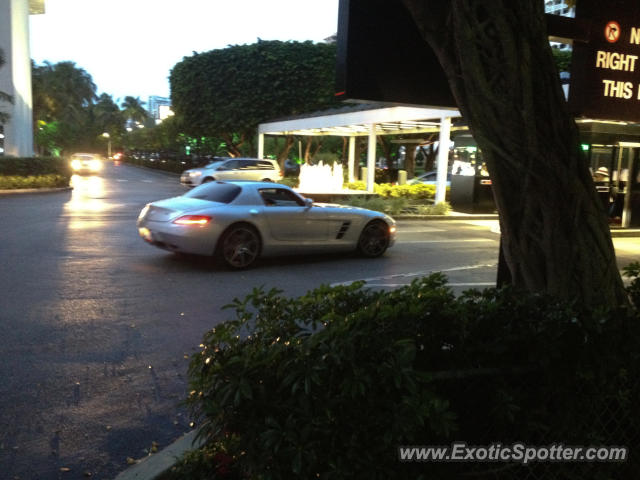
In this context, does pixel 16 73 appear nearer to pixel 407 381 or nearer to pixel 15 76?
pixel 15 76

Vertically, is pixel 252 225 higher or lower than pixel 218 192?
lower

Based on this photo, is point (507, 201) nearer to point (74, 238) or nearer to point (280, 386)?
point (280, 386)

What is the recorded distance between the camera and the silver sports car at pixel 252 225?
30.1 ft

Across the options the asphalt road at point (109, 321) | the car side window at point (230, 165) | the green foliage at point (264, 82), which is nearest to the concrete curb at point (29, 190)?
the car side window at point (230, 165)

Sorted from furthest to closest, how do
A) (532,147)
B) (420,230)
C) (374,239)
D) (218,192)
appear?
(420,230), (374,239), (218,192), (532,147)

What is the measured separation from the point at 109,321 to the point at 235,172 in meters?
22.6

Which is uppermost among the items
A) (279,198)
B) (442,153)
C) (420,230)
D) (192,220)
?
(442,153)

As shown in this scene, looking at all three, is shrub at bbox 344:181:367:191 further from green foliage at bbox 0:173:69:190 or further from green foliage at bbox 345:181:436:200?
green foliage at bbox 0:173:69:190

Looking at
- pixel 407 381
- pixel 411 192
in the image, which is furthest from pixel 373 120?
pixel 407 381

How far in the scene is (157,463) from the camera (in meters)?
3.31

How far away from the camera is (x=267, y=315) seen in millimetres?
2934

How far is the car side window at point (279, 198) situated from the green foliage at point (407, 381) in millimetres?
7016

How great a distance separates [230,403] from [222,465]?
0.64 metres

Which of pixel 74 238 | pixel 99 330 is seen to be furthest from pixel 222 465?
pixel 74 238
